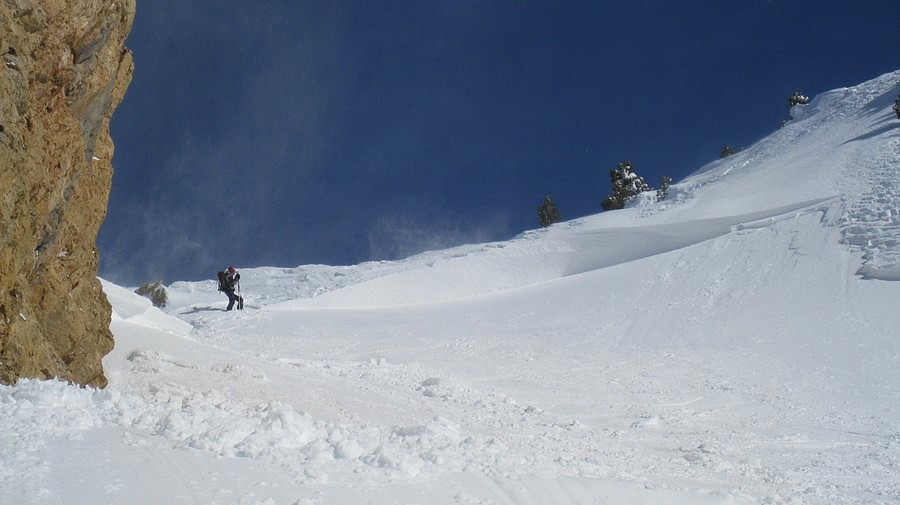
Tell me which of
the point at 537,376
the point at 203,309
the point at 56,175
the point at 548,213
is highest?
the point at 548,213

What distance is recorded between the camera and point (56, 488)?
15.6ft

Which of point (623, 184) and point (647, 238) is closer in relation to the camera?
point (647, 238)

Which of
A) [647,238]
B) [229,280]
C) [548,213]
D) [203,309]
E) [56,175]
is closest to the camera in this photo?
[56,175]

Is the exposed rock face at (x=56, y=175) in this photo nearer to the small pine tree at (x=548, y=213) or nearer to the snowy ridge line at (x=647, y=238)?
the snowy ridge line at (x=647, y=238)

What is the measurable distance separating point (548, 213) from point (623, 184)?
6832mm

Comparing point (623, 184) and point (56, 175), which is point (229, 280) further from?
point (623, 184)

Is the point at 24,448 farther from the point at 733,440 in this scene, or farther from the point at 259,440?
the point at 733,440

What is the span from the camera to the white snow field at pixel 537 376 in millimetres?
5879

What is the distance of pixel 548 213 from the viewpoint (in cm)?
5797

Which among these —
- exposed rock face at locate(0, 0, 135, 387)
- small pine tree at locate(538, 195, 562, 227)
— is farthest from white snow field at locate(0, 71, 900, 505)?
small pine tree at locate(538, 195, 562, 227)

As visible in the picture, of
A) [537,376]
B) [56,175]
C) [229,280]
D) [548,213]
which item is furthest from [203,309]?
[548,213]

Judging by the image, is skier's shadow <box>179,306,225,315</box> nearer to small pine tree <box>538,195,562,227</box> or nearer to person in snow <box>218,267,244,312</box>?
person in snow <box>218,267,244,312</box>

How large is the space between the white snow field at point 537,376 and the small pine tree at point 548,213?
2430 centimetres

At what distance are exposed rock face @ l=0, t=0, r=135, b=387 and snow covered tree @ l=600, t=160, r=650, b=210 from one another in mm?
51504
